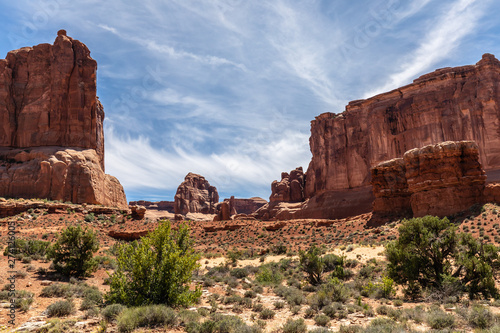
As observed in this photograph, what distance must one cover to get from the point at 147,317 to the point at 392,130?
6113 cm

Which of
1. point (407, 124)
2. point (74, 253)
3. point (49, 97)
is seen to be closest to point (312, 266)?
point (74, 253)

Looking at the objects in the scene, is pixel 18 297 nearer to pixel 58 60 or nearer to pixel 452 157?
pixel 452 157

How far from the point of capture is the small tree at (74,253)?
17.2m

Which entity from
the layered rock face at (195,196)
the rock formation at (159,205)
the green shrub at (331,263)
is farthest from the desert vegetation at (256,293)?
the rock formation at (159,205)

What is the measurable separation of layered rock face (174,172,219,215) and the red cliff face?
Answer: 4619 centimetres

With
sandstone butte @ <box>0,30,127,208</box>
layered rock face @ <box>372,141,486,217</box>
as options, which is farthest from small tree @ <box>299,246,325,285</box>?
sandstone butte @ <box>0,30,127,208</box>

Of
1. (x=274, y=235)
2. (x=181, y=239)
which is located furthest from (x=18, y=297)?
(x=274, y=235)

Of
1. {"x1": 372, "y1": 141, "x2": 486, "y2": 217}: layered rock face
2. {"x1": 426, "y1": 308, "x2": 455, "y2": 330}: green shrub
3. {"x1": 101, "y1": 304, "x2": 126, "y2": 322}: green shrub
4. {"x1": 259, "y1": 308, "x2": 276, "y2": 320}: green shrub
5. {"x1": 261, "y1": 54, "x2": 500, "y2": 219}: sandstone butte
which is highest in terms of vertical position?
{"x1": 261, "y1": 54, "x2": 500, "y2": 219}: sandstone butte

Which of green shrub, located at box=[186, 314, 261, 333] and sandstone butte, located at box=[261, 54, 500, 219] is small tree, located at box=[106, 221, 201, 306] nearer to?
green shrub, located at box=[186, 314, 261, 333]

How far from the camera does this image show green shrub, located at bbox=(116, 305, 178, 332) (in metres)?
8.50

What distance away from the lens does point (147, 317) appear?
887 centimetres

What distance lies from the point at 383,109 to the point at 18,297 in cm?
6425

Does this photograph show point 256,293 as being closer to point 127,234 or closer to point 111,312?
point 111,312

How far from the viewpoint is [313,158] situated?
80.6 meters
